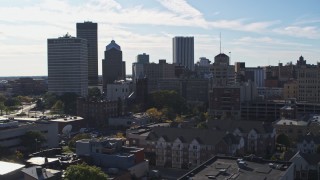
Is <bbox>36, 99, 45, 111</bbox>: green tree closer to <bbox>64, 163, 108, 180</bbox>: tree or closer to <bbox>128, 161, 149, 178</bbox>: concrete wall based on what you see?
<bbox>128, 161, 149, 178</bbox>: concrete wall

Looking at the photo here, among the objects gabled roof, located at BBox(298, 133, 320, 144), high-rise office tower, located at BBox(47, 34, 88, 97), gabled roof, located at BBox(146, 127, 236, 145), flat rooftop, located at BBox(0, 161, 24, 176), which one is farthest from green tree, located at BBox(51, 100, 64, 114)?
flat rooftop, located at BBox(0, 161, 24, 176)

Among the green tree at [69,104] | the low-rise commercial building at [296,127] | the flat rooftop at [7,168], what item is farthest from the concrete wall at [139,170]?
the green tree at [69,104]

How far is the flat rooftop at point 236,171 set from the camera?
31.4 m

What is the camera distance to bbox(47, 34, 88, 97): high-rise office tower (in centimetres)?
14088

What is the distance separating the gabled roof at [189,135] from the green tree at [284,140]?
12790mm

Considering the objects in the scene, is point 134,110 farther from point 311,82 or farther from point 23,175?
point 23,175

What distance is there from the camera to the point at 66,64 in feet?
468

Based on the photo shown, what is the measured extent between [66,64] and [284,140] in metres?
95.6

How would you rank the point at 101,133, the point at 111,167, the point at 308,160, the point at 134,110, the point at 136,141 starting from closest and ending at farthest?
the point at 111,167, the point at 308,160, the point at 136,141, the point at 101,133, the point at 134,110

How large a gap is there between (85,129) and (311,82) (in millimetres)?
58141

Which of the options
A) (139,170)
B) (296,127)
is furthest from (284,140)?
(139,170)

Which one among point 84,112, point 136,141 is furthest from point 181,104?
point 136,141

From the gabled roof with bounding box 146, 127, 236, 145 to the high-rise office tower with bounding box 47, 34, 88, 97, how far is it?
90.1m

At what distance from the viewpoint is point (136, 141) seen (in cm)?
5772
